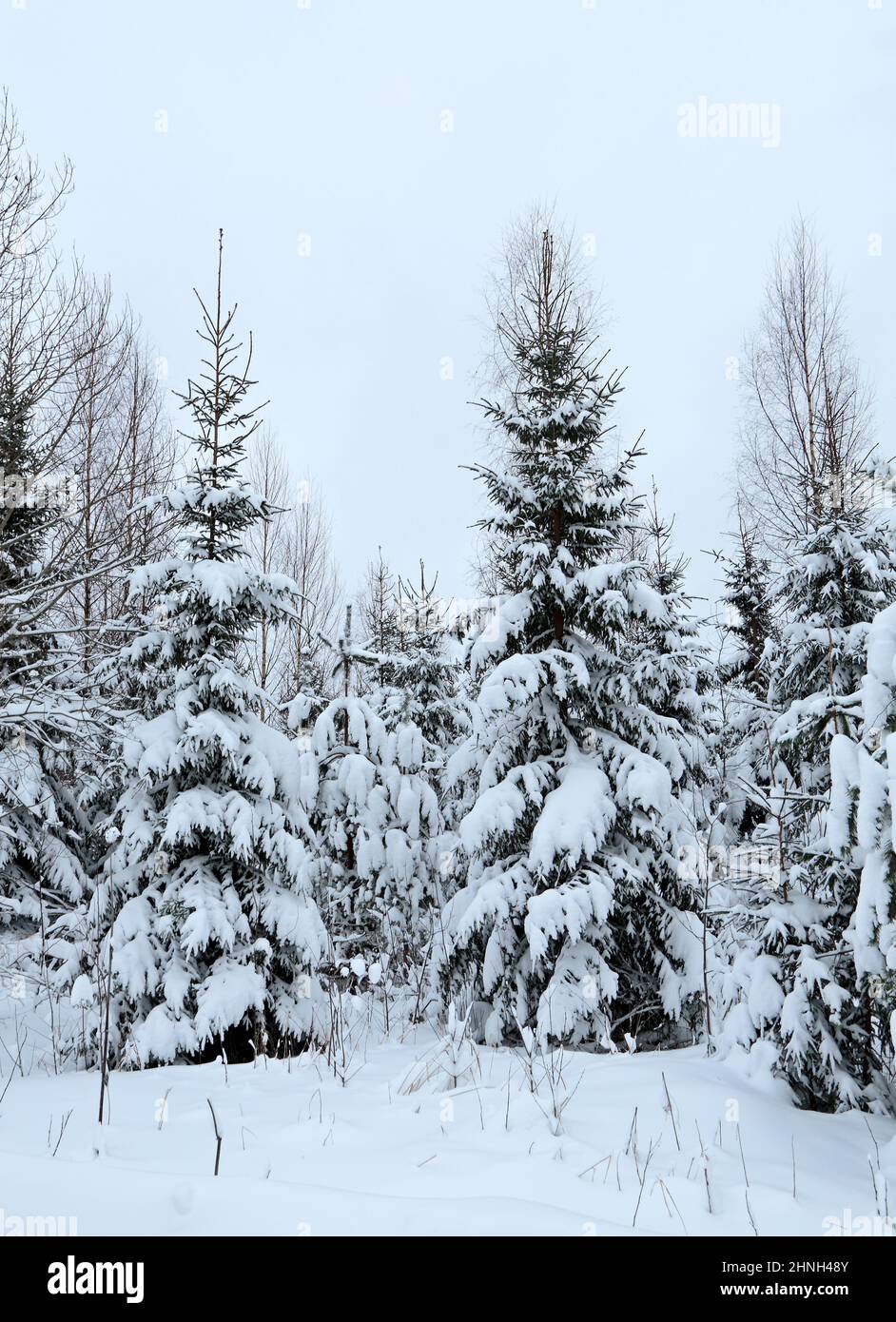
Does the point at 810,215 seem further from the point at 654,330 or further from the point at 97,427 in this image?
the point at 654,330

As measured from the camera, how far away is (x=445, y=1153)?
3355mm

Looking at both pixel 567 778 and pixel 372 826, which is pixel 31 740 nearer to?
pixel 372 826

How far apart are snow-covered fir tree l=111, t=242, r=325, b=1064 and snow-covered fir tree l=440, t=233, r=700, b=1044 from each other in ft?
5.08

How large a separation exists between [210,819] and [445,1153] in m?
3.82

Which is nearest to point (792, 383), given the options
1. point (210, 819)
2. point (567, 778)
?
Result: point (567, 778)

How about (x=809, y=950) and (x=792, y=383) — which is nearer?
(x=809, y=950)

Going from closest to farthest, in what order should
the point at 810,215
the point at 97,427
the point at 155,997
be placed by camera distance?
the point at 155,997 → the point at 97,427 → the point at 810,215

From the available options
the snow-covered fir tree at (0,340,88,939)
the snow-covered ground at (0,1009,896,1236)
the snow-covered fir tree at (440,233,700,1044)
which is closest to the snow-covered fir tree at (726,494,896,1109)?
the snow-covered ground at (0,1009,896,1236)

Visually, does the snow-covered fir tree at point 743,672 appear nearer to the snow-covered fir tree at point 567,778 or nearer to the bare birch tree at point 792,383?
the bare birch tree at point 792,383

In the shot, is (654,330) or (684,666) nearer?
(684,666)

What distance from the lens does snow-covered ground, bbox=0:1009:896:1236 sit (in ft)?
8.45

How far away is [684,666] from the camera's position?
11992mm

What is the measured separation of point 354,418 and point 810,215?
2714 inches

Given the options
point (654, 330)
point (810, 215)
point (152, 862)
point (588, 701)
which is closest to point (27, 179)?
point (152, 862)
